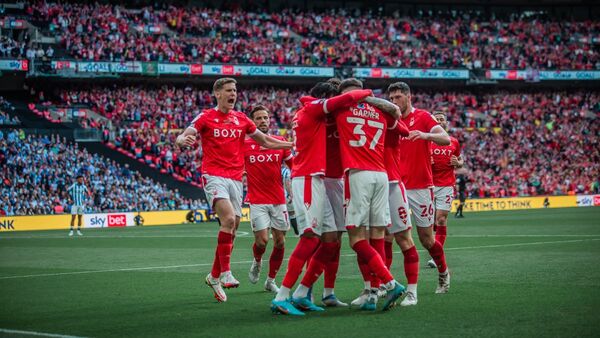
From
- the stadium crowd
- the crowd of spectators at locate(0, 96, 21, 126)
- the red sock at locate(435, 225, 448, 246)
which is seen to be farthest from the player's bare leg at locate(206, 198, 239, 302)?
the stadium crowd

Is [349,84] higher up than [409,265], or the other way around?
[349,84]

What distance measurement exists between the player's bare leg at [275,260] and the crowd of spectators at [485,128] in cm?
3411

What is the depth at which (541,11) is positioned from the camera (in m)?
75.4

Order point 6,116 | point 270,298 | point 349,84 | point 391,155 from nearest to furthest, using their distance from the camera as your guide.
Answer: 1. point 349,84
2. point 391,155
3. point 270,298
4. point 6,116

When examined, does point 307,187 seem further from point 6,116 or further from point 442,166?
point 6,116

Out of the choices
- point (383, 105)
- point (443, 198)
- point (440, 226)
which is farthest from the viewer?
point (443, 198)

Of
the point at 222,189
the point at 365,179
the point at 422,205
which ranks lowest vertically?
the point at 422,205

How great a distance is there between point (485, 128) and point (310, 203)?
53.7 meters

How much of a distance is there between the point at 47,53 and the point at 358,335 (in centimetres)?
4622

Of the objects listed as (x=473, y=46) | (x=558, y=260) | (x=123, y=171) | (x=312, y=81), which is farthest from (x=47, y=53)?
(x=558, y=260)

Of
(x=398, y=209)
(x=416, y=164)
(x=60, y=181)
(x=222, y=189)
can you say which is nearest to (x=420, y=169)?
(x=416, y=164)

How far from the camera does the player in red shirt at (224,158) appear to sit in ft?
36.0

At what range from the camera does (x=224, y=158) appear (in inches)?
444

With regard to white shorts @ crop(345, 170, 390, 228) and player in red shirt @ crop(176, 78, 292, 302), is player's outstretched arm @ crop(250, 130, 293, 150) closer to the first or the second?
player in red shirt @ crop(176, 78, 292, 302)
